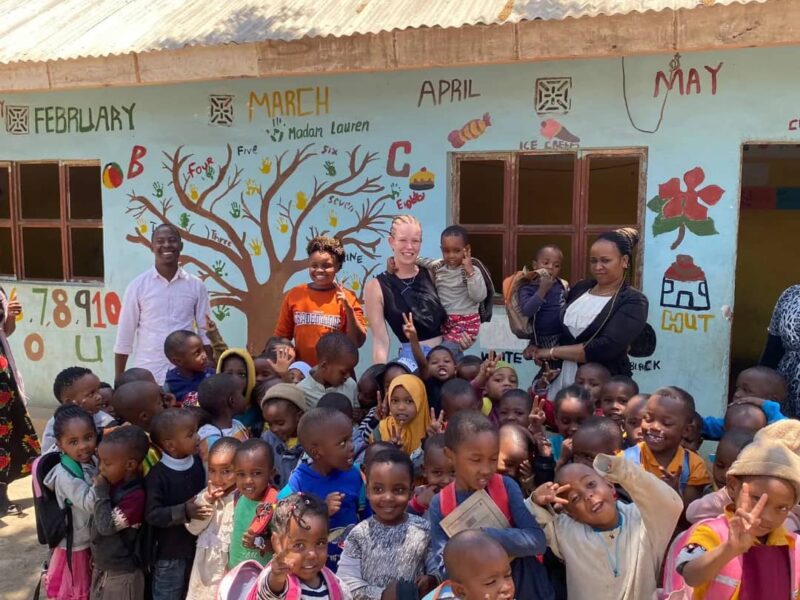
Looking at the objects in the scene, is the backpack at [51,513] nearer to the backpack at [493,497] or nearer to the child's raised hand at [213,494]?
the child's raised hand at [213,494]

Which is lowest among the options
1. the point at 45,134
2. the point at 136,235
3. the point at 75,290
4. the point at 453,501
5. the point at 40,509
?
the point at 40,509

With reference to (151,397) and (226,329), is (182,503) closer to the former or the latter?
(151,397)

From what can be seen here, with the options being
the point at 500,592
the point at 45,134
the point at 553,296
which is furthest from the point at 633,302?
the point at 45,134

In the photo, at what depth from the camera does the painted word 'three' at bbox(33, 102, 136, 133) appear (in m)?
5.68

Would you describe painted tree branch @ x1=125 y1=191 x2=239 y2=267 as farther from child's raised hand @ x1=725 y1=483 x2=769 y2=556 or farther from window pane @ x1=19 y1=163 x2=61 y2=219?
child's raised hand @ x1=725 y1=483 x2=769 y2=556

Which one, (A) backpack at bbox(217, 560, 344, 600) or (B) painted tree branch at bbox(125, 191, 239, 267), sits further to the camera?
(B) painted tree branch at bbox(125, 191, 239, 267)

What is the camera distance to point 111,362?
5.87 m

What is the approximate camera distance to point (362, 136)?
5.07 m

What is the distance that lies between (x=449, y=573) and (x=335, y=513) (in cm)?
61

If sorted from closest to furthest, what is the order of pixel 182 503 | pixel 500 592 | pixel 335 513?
1. pixel 500 592
2. pixel 335 513
3. pixel 182 503

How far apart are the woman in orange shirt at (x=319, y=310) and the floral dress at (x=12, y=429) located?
5.40ft

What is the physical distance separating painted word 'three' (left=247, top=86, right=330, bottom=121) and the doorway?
485 centimetres

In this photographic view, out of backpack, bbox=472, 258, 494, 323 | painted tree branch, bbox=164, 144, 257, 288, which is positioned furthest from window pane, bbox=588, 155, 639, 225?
backpack, bbox=472, 258, 494, 323

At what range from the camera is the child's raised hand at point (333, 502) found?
2.43 metres
